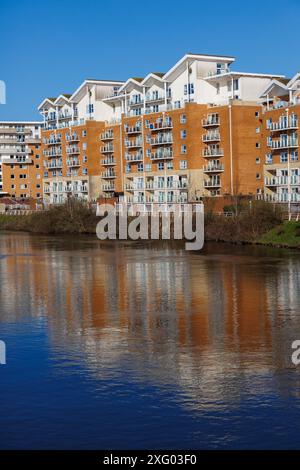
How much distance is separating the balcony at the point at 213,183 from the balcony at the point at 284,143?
526cm

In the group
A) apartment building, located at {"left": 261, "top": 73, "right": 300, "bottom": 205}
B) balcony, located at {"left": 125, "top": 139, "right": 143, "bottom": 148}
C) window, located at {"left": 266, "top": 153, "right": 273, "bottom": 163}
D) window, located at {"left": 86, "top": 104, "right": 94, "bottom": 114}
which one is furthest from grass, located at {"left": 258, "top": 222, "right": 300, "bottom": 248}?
window, located at {"left": 86, "top": 104, "right": 94, "bottom": 114}

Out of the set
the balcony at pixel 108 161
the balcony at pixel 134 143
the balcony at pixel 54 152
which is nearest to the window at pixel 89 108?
the balcony at pixel 108 161

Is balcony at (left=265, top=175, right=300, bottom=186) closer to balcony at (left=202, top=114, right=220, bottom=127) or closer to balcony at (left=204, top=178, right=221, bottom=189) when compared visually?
balcony at (left=204, top=178, right=221, bottom=189)

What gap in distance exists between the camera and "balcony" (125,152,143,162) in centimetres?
6152

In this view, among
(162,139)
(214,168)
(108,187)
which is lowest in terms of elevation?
(108,187)

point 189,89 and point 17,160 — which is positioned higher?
point 189,89

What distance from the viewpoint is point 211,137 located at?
54.4 meters

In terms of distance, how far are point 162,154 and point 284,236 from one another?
2167cm

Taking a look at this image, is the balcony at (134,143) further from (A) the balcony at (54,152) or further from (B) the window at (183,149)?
(A) the balcony at (54,152)

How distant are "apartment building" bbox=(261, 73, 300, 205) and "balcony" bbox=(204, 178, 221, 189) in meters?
3.87

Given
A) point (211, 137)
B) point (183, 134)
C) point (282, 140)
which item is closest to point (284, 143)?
point (282, 140)

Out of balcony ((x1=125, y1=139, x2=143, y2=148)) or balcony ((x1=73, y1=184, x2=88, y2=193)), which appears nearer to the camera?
balcony ((x1=125, y1=139, x2=143, y2=148))

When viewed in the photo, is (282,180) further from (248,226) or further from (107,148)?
(107,148)
